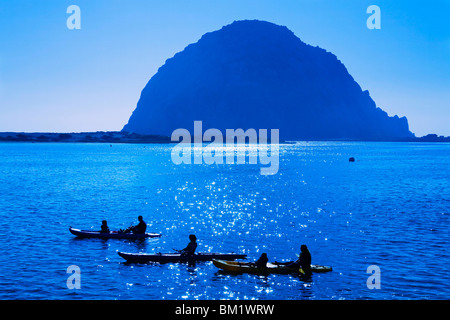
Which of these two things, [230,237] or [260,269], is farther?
[230,237]

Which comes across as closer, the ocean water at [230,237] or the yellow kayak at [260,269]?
the ocean water at [230,237]

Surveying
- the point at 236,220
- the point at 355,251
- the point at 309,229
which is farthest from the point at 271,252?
the point at 236,220

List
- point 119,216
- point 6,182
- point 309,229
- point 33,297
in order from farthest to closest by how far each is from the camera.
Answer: point 6,182 → point 119,216 → point 309,229 → point 33,297

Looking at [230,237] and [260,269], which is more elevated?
[260,269]

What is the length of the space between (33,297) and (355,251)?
25.3 m

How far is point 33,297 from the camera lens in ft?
90.8

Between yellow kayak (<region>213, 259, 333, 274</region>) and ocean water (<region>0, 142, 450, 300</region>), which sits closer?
ocean water (<region>0, 142, 450, 300</region>)

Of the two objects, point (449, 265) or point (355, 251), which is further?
point (355, 251)

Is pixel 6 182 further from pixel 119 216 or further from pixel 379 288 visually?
pixel 379 288

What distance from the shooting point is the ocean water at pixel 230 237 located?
29.9 meters

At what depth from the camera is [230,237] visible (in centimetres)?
4569

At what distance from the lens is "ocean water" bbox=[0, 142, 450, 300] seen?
29.9 meters
